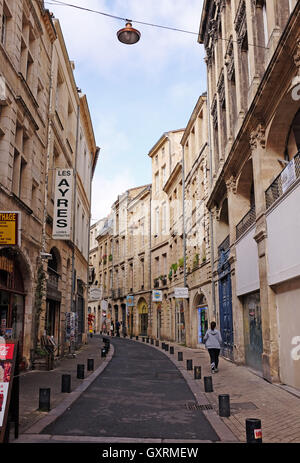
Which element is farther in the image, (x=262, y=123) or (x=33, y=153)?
(x=33, y=153)

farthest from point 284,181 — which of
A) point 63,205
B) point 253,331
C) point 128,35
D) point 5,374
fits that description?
point 63,205

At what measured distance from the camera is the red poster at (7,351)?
6.07 meters

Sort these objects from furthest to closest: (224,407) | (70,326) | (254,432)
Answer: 1. (70,326)
2. (224,407)
3. (254,432)

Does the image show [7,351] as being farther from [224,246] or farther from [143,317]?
[143,317]

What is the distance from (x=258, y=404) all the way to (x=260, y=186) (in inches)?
243

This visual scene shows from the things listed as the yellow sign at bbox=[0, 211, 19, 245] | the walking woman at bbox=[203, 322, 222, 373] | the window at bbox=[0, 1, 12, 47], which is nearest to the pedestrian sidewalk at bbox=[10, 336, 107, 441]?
the yellow sign at bbox=[0, 211, 19, 245]

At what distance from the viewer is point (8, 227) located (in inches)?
366

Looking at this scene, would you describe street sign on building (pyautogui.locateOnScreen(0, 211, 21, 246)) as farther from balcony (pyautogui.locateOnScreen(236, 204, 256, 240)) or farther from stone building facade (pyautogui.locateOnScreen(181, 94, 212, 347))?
stone building facade (pyautogui.locateOnScreen(181, 94, 212, 347))

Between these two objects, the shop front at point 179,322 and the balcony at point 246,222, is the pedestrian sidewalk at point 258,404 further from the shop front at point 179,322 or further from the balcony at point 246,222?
the shop front at point 179,322

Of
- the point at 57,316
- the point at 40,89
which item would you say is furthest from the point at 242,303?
the point at 40,89

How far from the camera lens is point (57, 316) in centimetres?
1858

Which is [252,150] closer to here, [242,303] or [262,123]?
[262,123]

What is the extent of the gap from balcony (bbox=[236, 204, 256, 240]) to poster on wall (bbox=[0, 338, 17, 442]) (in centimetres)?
952

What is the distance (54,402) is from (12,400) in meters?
2.87
